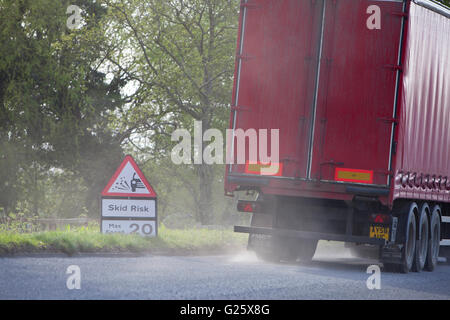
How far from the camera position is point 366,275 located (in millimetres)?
13883

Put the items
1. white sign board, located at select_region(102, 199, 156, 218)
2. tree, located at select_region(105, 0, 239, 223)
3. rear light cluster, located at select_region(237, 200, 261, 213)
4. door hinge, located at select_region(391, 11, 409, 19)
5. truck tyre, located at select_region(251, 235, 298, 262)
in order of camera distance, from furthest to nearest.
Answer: tree, located at select_region(105, 0, 239, 223) < truck tyre, located at select_region(251, 235, 298, 262) < white sign board, located at select_region(102, 199, 156, 218) < rear light cluster, located at select_region(237, 200, 261, 213) < door hinge, located at select_region(391, 11, 409, 19)

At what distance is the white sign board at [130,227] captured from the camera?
1545cm

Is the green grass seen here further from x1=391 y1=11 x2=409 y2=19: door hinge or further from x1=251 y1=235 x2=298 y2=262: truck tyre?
x1=391 y1=11 x2=409 y2=19: door hinge

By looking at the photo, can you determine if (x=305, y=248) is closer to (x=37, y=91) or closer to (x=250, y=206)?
(x=250, y=206)

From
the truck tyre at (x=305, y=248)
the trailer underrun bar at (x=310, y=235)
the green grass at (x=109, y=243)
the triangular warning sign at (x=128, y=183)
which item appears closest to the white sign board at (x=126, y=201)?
the triangular warning sign at (x=128, y=183)

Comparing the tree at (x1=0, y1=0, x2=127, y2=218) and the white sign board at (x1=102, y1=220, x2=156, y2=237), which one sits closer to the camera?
the white sign board at (x1=102, y1=220, x2=156, y2=237)

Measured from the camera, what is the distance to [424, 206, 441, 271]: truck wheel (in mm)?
16625

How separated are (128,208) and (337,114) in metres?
3.99

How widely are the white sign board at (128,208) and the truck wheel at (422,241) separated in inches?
183

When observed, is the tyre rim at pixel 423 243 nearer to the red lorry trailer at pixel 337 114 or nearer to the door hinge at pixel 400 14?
the red lorry trailer at pixel 337 114

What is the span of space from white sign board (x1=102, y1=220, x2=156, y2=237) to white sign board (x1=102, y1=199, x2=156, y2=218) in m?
0.11

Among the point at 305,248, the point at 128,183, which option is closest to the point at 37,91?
the point at 128,183

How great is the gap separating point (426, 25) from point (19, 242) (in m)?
7.52

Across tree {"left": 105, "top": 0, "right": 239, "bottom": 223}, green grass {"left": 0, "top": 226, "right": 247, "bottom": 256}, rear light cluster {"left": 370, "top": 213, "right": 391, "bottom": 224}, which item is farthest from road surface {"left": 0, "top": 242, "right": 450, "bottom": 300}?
tree {"left": 105, "top": 0, "right": 239, "bottom": 223}
